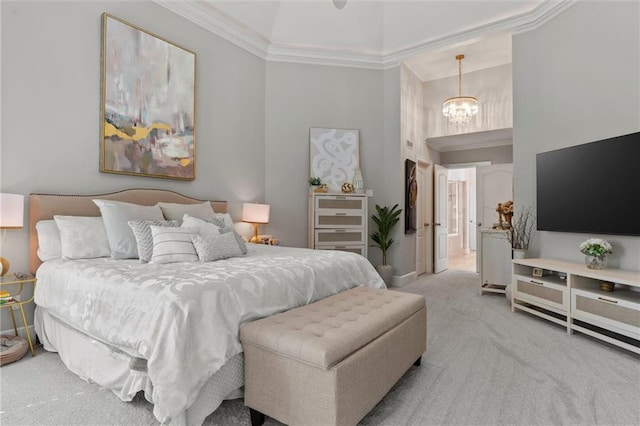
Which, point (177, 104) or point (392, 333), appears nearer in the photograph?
point (392, 333)

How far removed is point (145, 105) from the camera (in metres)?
3.47

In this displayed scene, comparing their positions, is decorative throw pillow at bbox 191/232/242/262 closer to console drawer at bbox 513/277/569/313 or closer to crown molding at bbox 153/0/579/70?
crown molding at bbox 153/0/579/70

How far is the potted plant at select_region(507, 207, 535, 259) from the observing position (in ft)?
13.6

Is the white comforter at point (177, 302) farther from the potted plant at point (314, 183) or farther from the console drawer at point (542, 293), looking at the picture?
the potted plant at point (314, 183)

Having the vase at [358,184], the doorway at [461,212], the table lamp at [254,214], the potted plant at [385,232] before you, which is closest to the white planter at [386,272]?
the potted plant at [385,232]

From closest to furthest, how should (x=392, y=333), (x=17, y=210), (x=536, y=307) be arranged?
(x=392, y=333)
(x=17, y=210)
(x=536, y=307)

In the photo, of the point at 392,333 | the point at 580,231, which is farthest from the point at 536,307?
the point at 392,333

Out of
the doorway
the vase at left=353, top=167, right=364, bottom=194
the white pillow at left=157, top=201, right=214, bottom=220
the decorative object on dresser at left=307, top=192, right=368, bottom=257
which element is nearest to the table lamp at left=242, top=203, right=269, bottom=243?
the decorative object on dresser at left=307, top=192, right=368, bottom=257

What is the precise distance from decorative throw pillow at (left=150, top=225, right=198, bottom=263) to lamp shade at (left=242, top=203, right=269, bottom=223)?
1.74m

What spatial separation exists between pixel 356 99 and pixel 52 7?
3.68m

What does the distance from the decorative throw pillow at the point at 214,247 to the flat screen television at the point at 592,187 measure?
10.7 ft

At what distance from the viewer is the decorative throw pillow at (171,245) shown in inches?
97.1

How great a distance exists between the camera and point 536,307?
146 inches

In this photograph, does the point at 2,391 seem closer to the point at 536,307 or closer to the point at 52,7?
the point at 52,7
